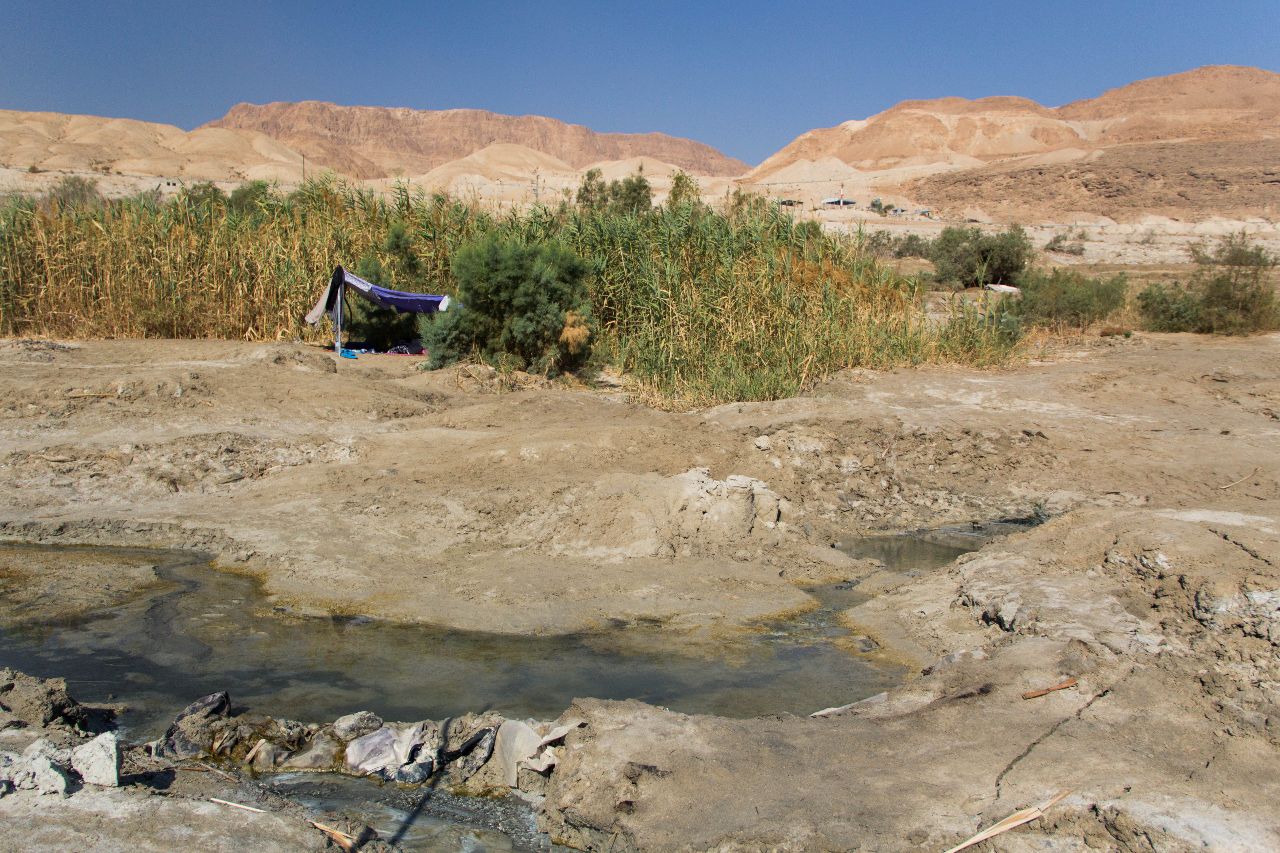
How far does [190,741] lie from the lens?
4.06 meters

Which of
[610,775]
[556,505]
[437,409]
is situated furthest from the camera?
[437,409]

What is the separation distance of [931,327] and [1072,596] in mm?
7432

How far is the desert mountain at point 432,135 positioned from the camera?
117 meters

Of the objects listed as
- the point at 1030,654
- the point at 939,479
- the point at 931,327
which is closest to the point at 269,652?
the point at 1030,654

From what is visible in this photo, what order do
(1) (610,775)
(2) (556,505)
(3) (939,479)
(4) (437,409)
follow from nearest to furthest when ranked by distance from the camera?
(1) (610,775), (2) (556,505), (3) (939,479), (4) (437,409)

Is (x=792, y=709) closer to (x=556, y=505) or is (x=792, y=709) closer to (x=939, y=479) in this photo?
(x=556, y=505)

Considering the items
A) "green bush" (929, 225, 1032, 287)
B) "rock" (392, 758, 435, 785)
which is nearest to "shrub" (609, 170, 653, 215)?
"green bush" (929, 225, 1032, 287)

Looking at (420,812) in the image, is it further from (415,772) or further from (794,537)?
(794,537)

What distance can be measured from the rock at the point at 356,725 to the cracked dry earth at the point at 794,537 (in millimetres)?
879

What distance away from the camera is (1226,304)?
1488 cm

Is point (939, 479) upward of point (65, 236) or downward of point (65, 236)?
downward

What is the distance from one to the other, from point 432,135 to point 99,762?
133m

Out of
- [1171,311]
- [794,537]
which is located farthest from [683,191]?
[794,537]

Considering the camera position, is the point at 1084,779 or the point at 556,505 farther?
the point at 556,505
